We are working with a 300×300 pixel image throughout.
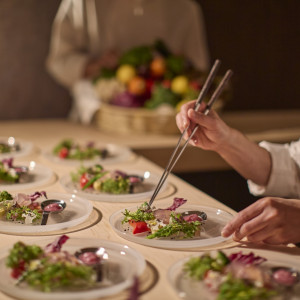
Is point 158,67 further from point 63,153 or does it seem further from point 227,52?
point 227,52

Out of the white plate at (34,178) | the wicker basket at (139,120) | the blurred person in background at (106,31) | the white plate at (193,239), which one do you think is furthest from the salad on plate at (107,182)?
the blurred person in background at (106,31)

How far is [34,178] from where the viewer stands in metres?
1.81

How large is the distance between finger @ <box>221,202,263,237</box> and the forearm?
0.61 meters

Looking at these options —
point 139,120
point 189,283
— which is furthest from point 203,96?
point 139,120

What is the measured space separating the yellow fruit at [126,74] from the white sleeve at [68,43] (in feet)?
1.60

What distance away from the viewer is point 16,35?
11.9 ft

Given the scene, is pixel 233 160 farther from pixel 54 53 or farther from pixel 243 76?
pixel 243 76

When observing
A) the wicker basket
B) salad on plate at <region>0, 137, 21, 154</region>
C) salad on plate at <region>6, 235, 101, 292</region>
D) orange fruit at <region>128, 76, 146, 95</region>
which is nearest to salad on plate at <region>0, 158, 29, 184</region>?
salad on plate at <region>0, 137, 21, 154</region>

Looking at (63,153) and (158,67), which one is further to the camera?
(158,67)

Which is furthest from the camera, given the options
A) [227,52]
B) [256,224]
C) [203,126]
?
[227,52]

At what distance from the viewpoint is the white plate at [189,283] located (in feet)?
3.05

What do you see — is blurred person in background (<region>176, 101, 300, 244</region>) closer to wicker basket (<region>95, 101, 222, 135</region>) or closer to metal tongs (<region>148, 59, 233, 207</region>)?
metal tongs (<region>148, 59, 233, 207</region>)

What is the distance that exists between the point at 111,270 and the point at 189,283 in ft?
0.56

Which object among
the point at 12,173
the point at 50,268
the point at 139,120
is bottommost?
the point at 139,120
